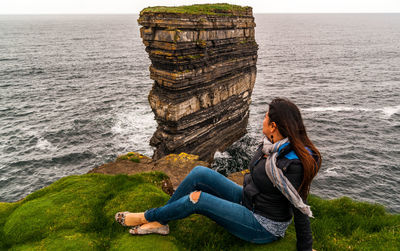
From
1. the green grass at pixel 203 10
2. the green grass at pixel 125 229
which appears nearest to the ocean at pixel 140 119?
the green grass at pixel 203 10

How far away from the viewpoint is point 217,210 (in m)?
4.93

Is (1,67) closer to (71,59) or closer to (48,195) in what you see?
(71,59)

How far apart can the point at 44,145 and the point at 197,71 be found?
2140 cm

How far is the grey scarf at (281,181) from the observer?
413cm

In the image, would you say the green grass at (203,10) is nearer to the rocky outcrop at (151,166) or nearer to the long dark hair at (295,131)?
the rocky outcrop at (151,166)

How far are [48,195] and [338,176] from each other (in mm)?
24479

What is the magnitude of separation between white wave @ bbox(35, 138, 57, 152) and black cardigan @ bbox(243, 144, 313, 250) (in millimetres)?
29293

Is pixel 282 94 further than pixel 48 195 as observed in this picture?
Yes

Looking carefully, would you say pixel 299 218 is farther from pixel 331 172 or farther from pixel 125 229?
pixel 331 172

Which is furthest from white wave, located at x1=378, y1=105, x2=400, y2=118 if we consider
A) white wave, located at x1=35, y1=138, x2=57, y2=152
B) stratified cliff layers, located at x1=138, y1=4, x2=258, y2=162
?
white wave, located at x1=35, y1=138, x2=57, y2=152

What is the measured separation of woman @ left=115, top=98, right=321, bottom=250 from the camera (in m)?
4.17

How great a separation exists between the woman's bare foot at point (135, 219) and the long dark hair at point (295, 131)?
3.47 meters

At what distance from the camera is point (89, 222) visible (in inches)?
246

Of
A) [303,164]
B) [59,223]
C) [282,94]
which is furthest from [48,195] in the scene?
[282,94]
